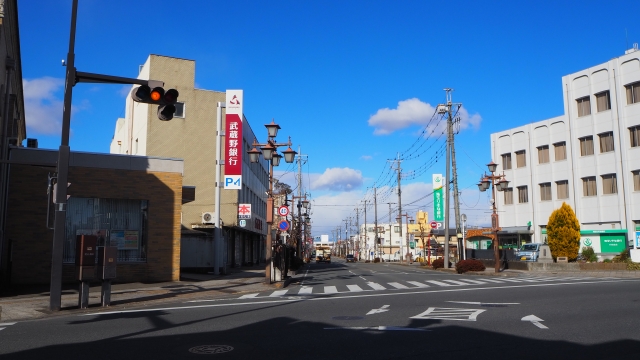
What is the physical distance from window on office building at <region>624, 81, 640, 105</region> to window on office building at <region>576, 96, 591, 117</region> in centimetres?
380

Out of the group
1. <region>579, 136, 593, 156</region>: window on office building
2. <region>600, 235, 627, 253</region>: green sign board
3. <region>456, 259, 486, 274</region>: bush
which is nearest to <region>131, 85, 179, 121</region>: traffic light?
<region>456, 259, 486, 274</region>: bush

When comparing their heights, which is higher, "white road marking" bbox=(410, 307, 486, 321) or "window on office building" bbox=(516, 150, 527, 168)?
"window on office building" bbox=(516, 150, 527, 168)

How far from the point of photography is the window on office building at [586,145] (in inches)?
1822

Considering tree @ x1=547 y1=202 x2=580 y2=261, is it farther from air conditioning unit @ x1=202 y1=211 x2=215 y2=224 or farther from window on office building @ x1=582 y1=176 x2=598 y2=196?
air conditioning unit @ x1=202 y1=211 x2=215 y2=224

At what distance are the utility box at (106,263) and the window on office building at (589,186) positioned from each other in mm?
42085

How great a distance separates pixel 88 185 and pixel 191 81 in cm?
1639

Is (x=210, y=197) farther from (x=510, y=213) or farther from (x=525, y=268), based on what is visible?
(x=510, y=213)

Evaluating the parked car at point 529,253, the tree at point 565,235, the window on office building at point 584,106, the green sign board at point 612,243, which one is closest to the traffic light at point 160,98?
the tree at point 565,235

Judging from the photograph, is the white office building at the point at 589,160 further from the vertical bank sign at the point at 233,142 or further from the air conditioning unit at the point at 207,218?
the air conditioning unit at the point at 207,218

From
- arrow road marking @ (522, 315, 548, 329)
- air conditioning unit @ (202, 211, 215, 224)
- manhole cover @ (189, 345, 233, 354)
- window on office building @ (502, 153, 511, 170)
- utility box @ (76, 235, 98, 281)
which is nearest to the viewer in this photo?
manhole cover @ (189, 345, 233, 354)

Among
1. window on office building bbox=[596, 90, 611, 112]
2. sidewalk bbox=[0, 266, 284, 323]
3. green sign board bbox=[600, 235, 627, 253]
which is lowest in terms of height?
sidewalk bbox=[0, 266, 284, 323]

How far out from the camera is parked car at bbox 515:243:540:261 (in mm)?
41938

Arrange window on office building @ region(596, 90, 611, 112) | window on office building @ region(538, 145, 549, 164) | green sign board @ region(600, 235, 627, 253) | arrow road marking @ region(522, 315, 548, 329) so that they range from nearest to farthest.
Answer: arrow road marking @ region(522, 315, 548, 329), green sign board @ region(600, 235, 627, 253), window on office building @ region(596, 90, 611, 112), window on office building @ region(538, 145, 549, 164)

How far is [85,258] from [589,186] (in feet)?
142
